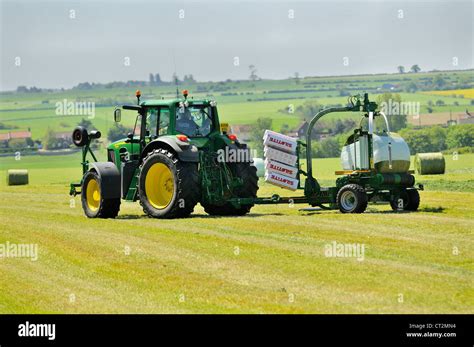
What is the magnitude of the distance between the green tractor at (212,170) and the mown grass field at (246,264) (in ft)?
1.53

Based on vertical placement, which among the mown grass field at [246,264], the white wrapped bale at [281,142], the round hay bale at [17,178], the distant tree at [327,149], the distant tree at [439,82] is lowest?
the distant tree at [327,149]

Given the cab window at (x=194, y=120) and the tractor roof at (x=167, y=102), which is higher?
the tractor roof at (x=167, y=102)

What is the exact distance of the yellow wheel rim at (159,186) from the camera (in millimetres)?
23625

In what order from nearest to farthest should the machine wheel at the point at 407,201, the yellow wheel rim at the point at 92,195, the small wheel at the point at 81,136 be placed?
the machine wheel at the point at 407,201
the yellow wheel rim at the point at 92,195
the small wheel at the point at 81,136

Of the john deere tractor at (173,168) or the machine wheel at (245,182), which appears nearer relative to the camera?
the john deere tractor at (173,168)

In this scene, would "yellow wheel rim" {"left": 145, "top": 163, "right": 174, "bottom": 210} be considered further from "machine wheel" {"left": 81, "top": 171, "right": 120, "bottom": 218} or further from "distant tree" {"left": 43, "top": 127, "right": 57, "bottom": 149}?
"distant tree" {"left": 43, "top": 127, "right": 57, "bottom": 149}

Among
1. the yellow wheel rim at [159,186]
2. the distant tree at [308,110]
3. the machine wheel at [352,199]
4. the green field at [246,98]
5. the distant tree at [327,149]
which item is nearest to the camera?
the machine wheel at [352,199]

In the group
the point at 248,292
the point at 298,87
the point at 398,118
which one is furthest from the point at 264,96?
the point at 248,292

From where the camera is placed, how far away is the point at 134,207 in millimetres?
28109

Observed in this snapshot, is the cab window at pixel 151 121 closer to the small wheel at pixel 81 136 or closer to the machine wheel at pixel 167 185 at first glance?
the machine wheel at pixel 167 185

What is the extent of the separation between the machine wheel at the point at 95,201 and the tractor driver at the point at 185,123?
217 centimetres

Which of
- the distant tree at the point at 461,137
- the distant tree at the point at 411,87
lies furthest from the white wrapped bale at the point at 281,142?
A: the distant tree at the point at 411,87
